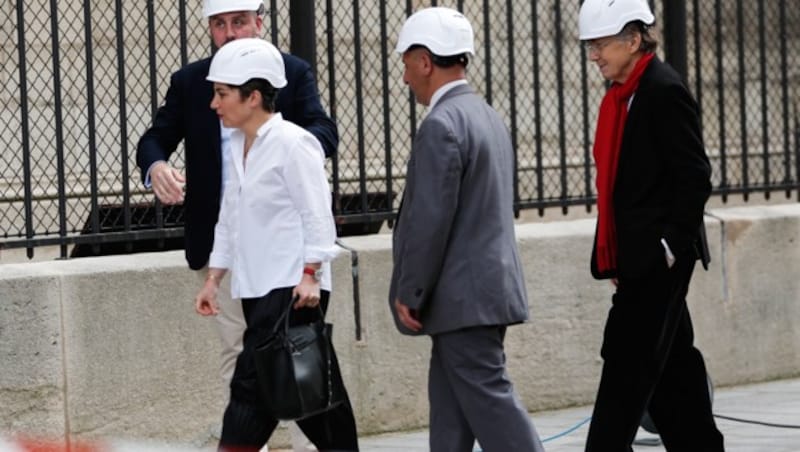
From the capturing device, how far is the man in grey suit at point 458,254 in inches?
243

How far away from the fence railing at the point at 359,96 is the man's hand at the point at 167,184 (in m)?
1.24

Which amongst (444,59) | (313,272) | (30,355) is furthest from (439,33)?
(30,355)

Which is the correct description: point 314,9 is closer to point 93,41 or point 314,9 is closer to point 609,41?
point 93,41

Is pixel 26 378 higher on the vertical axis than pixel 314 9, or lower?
lower

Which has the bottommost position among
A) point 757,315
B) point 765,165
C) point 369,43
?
point 757,315

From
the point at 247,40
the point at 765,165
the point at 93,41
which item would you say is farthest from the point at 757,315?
the point at 247,40

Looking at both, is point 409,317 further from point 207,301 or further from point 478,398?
point 207,301

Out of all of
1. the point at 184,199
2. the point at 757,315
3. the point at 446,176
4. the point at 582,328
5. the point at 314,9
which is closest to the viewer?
the point at 446,176

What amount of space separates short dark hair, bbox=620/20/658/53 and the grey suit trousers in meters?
1.12

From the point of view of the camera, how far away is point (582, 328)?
9.89 m

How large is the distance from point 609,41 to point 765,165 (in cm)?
470

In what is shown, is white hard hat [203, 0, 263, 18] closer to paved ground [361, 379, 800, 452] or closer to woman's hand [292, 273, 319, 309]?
woman's hand [292, 273, 319, 309]

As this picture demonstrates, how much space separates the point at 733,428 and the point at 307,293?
10.3ft

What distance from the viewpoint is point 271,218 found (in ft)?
21.2
